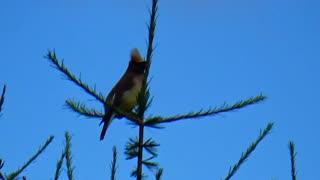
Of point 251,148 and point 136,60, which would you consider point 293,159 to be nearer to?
point 251,148

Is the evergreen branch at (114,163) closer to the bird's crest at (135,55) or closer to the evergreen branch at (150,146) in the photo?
the evergreen branch at (150,146)

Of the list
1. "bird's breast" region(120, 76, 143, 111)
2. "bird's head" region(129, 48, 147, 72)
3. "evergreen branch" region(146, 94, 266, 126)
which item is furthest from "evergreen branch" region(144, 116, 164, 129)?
"bird's breast" region(120, 76, 143, 111)

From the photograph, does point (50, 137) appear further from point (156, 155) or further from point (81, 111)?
point (156, 155)

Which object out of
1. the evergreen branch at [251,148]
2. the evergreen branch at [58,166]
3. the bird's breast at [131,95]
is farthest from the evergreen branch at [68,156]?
the bird's breast at [131,95]

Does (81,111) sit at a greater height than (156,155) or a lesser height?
greater

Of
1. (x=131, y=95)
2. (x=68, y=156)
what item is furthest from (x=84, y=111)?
(x=131, y=95)

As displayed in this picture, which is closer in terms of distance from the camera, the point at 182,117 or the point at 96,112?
the point at 182,117

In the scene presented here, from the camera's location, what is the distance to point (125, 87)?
5277mm

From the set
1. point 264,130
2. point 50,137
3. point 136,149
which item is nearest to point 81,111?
point 50,137

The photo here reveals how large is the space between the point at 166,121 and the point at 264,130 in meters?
0.42

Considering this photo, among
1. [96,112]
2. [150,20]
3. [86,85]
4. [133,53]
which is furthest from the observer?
[133,53]

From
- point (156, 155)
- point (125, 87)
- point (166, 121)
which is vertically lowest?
point (156, 155)

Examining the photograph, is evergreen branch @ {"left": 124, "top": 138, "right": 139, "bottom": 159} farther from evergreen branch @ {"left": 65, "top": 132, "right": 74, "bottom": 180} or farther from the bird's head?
the bird's head

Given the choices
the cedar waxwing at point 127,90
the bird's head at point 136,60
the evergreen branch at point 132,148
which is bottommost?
the evergreen branch at point 132,148
